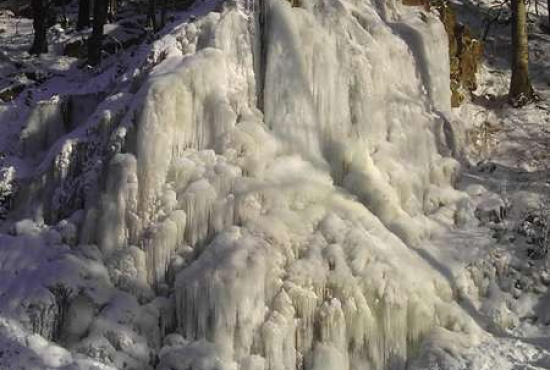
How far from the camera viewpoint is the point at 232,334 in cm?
754

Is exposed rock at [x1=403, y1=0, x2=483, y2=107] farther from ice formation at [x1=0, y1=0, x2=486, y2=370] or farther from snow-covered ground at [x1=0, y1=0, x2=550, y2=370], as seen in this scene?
ice formation at [x1=0, y1=0, x2=486, y2=370]

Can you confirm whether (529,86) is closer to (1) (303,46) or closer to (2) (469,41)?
(2) (469,41)

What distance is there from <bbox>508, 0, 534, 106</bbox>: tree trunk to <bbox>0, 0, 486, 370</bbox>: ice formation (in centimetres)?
220

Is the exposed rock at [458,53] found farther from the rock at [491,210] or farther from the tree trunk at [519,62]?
the rock at [491,210]

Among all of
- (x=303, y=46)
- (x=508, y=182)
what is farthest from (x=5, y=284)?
(x=508, y=182)

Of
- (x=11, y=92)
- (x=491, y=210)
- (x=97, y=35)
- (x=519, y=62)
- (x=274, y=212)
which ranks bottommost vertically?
(x=491, y=210)

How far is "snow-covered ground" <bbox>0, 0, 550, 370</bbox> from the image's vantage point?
7652 mm

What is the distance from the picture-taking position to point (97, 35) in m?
14.4

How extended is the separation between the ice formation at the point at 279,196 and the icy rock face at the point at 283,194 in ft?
0.06

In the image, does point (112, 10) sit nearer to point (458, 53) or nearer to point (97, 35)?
point (97, 35)

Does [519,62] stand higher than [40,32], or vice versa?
[519,62]

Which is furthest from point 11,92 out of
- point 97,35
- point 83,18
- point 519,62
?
point 519,62

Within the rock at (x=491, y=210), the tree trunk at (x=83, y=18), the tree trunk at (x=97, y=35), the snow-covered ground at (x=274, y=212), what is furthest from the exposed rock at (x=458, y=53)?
the tree trunk at (x=83, y=18)

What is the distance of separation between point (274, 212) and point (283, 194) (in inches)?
10.9
